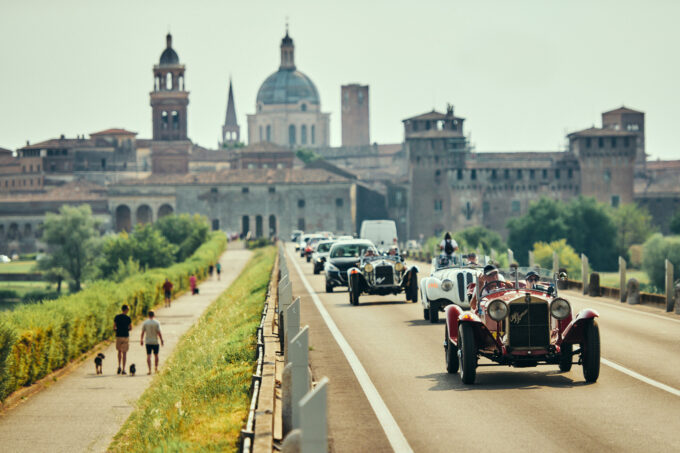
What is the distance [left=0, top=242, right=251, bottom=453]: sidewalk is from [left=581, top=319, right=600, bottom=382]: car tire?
7375 mm

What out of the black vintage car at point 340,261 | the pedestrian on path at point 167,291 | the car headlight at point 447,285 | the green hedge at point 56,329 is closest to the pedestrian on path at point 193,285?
the pedestrian on path at point 167,291

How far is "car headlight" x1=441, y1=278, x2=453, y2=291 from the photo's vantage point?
2002cm

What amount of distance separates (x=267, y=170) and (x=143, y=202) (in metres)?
14.9

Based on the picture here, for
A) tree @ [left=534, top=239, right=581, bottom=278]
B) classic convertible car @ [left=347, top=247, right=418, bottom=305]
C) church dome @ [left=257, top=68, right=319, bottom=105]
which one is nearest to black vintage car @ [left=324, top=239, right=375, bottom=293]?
classic convertible car @ [left=347, top=247, right=418, bottom=305]

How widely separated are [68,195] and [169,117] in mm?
16252

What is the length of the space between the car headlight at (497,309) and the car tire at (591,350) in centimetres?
87

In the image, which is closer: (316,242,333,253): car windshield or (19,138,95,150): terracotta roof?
(316,242,333,253): car windshield

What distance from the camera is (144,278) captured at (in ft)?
157

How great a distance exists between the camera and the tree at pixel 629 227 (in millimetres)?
115750

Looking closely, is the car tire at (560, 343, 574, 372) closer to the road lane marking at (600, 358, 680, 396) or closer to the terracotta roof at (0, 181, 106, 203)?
the road lane marking at (600, 358, 680, 396)

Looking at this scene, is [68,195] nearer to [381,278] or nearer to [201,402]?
[381,278]

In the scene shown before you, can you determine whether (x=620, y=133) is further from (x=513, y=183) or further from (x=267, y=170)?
(x=267, y=170)

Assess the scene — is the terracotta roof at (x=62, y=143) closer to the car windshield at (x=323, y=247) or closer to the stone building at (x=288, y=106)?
the stone building at (x=288, y=106)

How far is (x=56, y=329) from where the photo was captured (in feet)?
85.9
